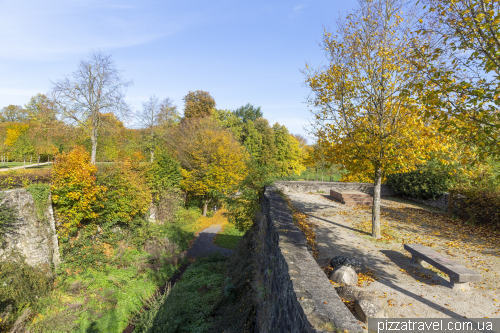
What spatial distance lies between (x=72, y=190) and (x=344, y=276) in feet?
40.2

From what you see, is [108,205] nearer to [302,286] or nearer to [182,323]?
[182,323]

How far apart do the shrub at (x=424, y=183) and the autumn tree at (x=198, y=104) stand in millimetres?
24907

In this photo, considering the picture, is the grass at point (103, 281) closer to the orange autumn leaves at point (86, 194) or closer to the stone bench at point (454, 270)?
the orange autumn leaves at point (86, 194)

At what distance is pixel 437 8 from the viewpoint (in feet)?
15.8

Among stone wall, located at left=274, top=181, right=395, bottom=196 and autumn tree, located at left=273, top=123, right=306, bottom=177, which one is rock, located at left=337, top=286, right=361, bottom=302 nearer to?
stone wall, located at left=274, top=181, right=395, bottom=196

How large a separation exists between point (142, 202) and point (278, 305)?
1365 cm

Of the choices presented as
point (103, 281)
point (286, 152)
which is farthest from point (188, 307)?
point (286, 152)

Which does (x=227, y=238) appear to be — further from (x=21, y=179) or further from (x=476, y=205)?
(x=476, y=205)

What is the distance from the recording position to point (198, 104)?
3466 cm

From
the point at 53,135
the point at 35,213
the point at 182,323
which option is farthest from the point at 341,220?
the point at 53,135

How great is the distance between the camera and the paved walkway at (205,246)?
16.6 meters

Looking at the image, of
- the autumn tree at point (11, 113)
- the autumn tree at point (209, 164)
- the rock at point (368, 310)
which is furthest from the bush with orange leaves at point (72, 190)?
the autumn tree at point (11, 113)

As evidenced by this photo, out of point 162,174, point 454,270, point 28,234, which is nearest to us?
point 454,270

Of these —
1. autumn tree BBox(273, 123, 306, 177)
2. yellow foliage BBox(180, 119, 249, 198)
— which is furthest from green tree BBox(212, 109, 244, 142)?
yellow foliage BBox(180, 119, 249, 198)
